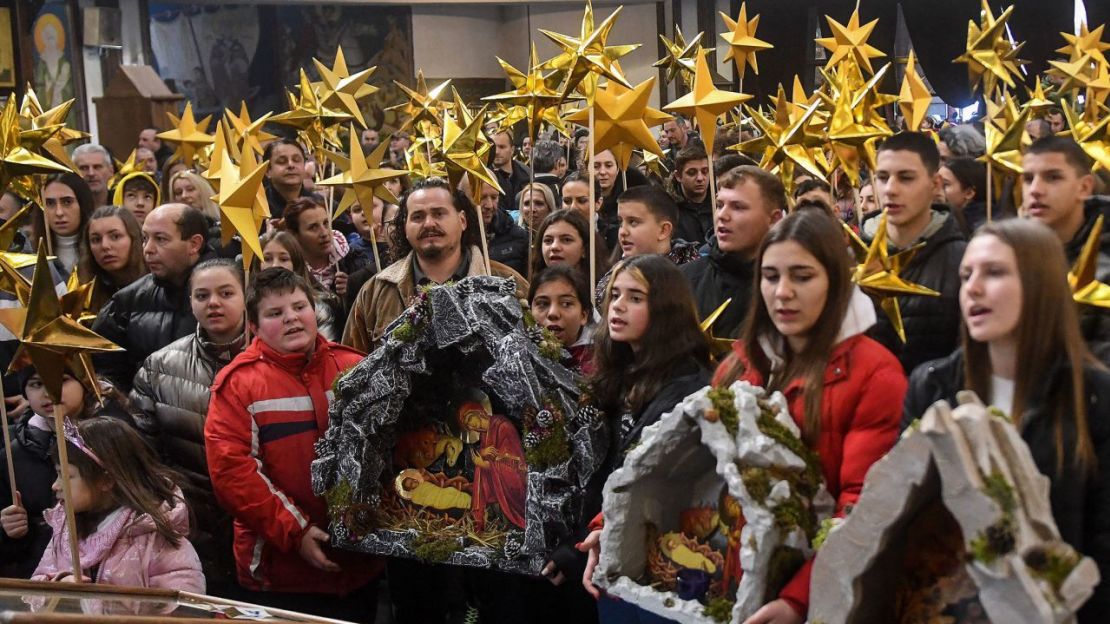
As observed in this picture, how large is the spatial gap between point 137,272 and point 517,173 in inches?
166

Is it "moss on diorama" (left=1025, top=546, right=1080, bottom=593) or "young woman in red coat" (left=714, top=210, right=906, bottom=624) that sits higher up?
"young woman in red coat" (left=714, top=210, right=906, bottom=624)

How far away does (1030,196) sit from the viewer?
3.96 meters

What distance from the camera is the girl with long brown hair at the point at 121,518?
12.5 feet

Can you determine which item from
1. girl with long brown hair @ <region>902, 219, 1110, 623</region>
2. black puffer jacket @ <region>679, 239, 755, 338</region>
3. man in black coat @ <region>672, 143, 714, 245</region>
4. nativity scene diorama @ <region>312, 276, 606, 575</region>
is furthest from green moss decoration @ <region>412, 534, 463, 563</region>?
man in black coat @ <region>672, 143, 714, 245</region>

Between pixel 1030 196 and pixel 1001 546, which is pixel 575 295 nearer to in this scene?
pixel 1030 196

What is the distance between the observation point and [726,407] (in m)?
2.63

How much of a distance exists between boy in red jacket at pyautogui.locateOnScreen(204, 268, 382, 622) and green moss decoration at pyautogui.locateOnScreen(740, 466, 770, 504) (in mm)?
1750

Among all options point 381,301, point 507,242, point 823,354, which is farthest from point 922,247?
point 507,242

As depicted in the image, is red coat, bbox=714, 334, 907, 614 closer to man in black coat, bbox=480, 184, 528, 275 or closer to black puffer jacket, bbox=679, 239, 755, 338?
black puffer jacket, bbox=679, 239, 755, 338

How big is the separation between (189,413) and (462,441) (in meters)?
1.10

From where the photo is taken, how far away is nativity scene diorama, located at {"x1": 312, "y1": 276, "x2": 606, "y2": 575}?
3529mm

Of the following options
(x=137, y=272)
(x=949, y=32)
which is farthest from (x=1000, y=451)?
(x=949, y=32)

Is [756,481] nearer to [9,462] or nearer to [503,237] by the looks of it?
[9,462]

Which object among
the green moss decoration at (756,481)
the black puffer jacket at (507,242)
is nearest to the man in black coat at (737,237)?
the green moss decoration at (756,481)
